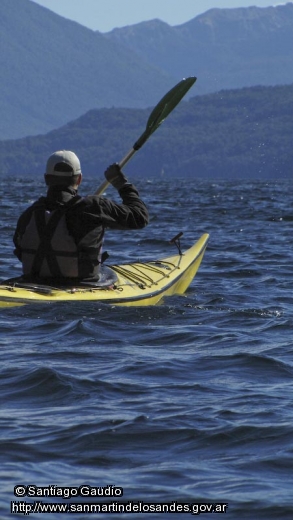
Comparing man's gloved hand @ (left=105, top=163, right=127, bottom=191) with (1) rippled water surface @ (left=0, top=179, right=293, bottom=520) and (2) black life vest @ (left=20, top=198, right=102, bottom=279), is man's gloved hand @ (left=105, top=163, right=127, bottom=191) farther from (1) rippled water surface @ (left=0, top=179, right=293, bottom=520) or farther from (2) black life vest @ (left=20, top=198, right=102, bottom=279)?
(1) rippled water surface @ (left=0, top=179, right=293, bottom=520)

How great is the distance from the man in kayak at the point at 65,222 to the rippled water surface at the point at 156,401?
1.19 feet

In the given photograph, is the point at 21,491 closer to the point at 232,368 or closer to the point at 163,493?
the point at 163,493

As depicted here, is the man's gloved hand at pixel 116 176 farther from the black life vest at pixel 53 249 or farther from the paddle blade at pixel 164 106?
the paddle blade at pixel 164 106

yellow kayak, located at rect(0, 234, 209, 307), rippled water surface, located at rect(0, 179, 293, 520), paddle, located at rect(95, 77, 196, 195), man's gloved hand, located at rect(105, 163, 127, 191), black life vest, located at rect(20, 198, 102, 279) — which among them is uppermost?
paddle, located at rect(95, 77, 196, 195)

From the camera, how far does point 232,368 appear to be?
7211 mm

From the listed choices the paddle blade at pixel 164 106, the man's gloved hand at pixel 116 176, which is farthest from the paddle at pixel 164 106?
the man's gloved hand at pixel 116 176

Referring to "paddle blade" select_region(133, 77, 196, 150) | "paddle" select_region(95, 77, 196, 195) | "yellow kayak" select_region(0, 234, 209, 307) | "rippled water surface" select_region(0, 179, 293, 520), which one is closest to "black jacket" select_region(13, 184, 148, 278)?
"yellow kayak" select_region(0, 234, 209, 307)

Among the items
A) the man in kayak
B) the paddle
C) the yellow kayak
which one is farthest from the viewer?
the paddle

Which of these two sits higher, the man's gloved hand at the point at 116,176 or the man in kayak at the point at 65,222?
the man's gloved hand at the point at 116,176

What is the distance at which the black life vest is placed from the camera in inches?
347

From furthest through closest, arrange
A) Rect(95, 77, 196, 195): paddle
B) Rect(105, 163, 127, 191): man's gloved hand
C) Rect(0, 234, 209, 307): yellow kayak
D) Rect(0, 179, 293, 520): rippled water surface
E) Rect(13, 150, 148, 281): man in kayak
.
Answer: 1. Rect(95, 77, 196, 195): paddle
2. Rect(105, 163, 127, 191): man's gloved hand
3. Rect(0, 234, 209, 307): yellow kayak
4. Rect(13, 150, 148, 281): man in kayak
5. Rect(0, 179, 293, 520): rippled water surface

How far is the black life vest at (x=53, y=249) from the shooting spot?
8.81 meters

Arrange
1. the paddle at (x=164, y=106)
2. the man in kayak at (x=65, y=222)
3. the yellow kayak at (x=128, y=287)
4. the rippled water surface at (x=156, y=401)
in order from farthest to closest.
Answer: the paddle at (x=164, y=106), the yellow kayak at (x=128, y=287), the man in kayak at (x=65, y=222), the rippled water surface at (x=156, y=401)

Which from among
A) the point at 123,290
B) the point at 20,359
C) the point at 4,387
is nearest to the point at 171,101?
the point at 123,290
